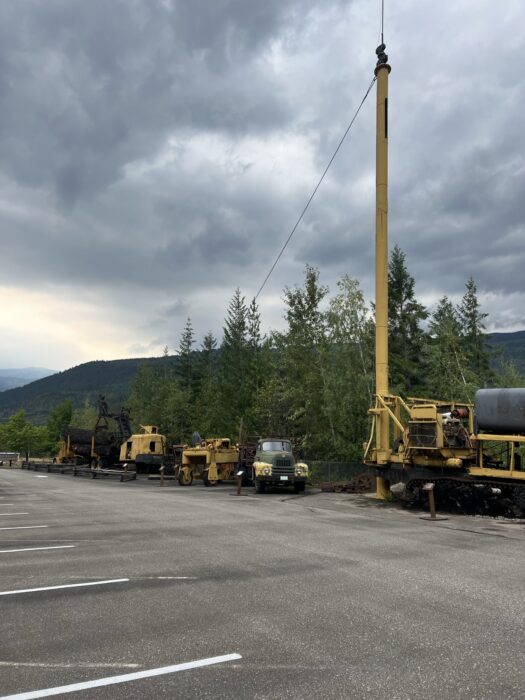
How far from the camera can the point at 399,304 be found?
4506 centimetres

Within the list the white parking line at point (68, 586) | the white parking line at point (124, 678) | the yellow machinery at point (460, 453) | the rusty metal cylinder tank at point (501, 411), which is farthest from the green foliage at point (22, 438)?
the white parking line at point (124, 678)

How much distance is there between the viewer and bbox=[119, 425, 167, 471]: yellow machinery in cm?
3634

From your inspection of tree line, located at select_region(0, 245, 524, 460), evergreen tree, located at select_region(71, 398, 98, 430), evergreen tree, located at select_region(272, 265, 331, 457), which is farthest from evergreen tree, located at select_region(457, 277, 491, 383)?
evergreen tree, located at select_region(71, 398, 98, 430)

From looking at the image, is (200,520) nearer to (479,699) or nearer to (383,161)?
(479,699)

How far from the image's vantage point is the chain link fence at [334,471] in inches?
1088

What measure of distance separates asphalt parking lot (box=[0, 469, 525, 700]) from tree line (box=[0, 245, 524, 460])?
46.0 feet

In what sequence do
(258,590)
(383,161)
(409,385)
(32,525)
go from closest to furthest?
(258,590) < (32,525) < (383,161) < (409,385)

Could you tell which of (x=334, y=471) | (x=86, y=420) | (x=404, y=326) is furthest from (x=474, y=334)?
(x=86, y=420)

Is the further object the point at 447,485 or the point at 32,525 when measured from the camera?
the point at 447,485

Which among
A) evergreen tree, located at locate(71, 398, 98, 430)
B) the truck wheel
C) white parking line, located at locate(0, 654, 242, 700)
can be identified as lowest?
the truck wheel

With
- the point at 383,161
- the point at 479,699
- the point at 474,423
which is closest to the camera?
the point at 479,699

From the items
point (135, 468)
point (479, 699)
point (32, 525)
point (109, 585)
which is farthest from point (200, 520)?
point (135, 468)

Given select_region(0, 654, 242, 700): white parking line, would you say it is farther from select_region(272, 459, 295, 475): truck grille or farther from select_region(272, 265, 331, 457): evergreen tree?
select_region(272, 265, 331, 457): evergreen tree

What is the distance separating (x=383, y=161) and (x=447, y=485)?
1277cm
